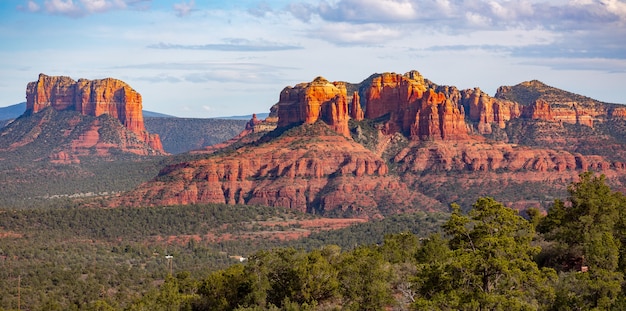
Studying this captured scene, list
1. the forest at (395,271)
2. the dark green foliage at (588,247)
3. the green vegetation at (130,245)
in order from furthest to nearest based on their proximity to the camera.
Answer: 1. the green vegetation at (130,245)
2. the dark green foliage at (588,247)
3. the forest at (395,271)

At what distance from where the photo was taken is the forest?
58656mm

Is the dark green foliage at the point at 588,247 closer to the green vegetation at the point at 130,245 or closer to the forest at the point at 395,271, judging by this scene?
the forest at the point at 395,271

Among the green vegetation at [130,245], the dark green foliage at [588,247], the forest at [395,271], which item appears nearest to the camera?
the forest at [395,271]

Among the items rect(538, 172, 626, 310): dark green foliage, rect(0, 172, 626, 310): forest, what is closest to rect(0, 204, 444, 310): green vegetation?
rect(0, 172, 626, 310): forest

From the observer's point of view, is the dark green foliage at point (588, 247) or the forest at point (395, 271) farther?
the dark green foliage at point (588, 247)

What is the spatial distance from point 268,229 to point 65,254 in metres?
44.8

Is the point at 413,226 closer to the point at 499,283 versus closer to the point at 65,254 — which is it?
the point at 65,254

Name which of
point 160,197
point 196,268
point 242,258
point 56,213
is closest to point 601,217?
point 196,268

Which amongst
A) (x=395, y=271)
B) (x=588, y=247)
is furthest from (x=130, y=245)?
(x=588, y=247)

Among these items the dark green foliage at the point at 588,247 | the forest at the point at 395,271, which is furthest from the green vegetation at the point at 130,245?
the dark green foliage at the point at 588,247

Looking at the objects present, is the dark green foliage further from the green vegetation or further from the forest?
the green vegetation

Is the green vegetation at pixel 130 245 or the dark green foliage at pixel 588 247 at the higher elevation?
the dark green foliage at pixel 588 247

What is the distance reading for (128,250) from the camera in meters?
150

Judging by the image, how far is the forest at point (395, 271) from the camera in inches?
2309
